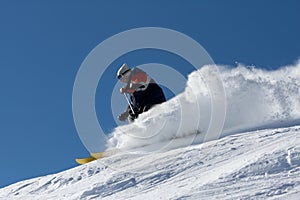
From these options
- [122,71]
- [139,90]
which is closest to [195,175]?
[139,90]

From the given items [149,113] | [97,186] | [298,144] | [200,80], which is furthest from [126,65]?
[298,144]

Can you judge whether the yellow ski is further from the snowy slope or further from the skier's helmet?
the skier's helmet

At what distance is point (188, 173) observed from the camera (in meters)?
11.6

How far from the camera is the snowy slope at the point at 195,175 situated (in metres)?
9.79

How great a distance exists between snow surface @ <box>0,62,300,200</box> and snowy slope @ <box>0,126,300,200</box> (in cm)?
2

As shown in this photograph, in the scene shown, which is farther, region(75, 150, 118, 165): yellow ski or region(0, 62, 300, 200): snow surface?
region(75, 150, 118, 165): yellow ski

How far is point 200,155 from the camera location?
496 inches

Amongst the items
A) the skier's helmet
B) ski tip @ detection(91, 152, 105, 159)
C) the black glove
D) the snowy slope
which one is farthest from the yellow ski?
→ the skier's helmet

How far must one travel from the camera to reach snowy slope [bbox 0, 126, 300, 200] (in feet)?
32.1

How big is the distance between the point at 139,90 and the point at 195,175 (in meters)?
7.28

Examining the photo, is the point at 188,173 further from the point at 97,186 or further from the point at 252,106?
the point at 252,106

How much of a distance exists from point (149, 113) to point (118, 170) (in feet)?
→ 16.9

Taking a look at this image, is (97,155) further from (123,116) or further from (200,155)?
(200,155)

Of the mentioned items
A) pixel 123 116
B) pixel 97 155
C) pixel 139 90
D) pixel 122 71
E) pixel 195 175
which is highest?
pixel 122 71
